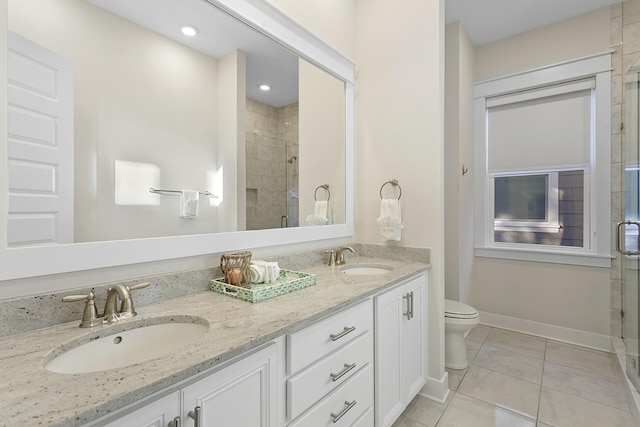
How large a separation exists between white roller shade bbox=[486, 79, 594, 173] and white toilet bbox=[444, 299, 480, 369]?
5.37ft

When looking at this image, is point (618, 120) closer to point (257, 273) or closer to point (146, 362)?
point (257, 273)

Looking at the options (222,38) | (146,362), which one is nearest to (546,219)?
(222,38)

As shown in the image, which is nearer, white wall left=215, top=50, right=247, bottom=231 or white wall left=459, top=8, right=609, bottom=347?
white wall left=215, top=50, right=247, bottom=231

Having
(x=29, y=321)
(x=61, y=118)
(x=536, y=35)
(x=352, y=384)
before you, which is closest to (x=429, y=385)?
(x=352, y=384)

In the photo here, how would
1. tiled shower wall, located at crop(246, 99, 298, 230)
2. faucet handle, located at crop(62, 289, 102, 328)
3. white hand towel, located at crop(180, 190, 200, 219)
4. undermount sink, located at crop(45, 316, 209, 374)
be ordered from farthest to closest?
tiled shower wall, located at crop(246, 99, 298, 230) → white hand towel, located at crop(180, 190, 200, 219) → faucet handle, located at crop(62, 289, 102, 328) → undermount sink, located at crop(45, 316, 209, 374)

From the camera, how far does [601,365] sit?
227 centimetres

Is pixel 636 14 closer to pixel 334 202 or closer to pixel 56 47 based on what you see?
pixel 334 202

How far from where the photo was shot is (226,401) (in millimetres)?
770

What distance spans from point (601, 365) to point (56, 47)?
366cm

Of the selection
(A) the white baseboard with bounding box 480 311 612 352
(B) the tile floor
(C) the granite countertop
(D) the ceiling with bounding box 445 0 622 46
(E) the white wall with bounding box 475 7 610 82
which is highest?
(D) the ceiling with bounding box 445 0 622 46

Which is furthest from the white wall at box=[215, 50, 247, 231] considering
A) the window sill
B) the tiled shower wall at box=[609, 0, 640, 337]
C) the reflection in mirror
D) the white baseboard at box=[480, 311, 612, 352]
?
the tiled shower wall at box=[609, 0, 640, 337]

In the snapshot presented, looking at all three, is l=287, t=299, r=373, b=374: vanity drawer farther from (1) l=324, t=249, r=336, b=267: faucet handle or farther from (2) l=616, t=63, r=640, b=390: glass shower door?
(2) l=616, t=63, r=640, b=390: glass shower door

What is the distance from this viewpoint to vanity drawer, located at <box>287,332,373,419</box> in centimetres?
98

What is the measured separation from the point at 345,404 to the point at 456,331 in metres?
1.36
